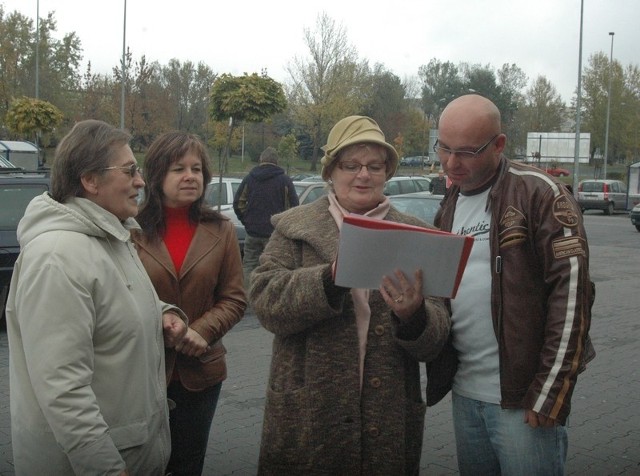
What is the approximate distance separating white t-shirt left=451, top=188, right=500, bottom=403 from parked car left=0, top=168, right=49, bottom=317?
706 cm

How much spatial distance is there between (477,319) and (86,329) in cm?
129

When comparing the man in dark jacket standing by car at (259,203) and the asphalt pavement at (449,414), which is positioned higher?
the man in dark jacket standing by car at (259,203)

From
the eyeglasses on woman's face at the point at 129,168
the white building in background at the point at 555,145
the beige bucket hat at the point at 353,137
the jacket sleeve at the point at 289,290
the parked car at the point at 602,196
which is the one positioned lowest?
the parked car at the point at 602,196

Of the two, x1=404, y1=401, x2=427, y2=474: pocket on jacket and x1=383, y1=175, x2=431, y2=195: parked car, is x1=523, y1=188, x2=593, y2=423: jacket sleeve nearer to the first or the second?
x1=404, y1=401, x2=427, y2=474: pocket on jacket

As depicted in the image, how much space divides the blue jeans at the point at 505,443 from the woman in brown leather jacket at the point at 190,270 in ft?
3.41

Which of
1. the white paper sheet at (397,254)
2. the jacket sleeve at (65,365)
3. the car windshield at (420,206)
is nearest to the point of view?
the jacket sleeve at (65,365)

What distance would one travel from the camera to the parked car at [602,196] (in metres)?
37.4

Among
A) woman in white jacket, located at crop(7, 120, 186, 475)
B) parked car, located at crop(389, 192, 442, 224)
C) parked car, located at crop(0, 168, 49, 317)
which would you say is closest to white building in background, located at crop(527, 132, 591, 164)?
parked car, located at crop(389, 192, 442, 224)

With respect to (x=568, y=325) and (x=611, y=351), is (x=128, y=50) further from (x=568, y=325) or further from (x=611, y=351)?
(x=568, y=325)

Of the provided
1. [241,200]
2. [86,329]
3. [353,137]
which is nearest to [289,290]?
[353,137]

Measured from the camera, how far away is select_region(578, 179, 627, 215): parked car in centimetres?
3738

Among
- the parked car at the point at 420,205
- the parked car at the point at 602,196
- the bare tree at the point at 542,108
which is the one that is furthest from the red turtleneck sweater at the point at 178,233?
the bare tree at the point at 542,108

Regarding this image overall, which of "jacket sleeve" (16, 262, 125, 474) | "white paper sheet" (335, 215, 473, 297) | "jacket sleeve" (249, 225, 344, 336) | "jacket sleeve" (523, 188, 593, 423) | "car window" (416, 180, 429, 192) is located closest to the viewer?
"jacket sleeve" (16, 262, 125, 474)

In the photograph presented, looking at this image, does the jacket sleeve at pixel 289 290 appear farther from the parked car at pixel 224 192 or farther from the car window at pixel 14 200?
the parked car at pixel 224 192
